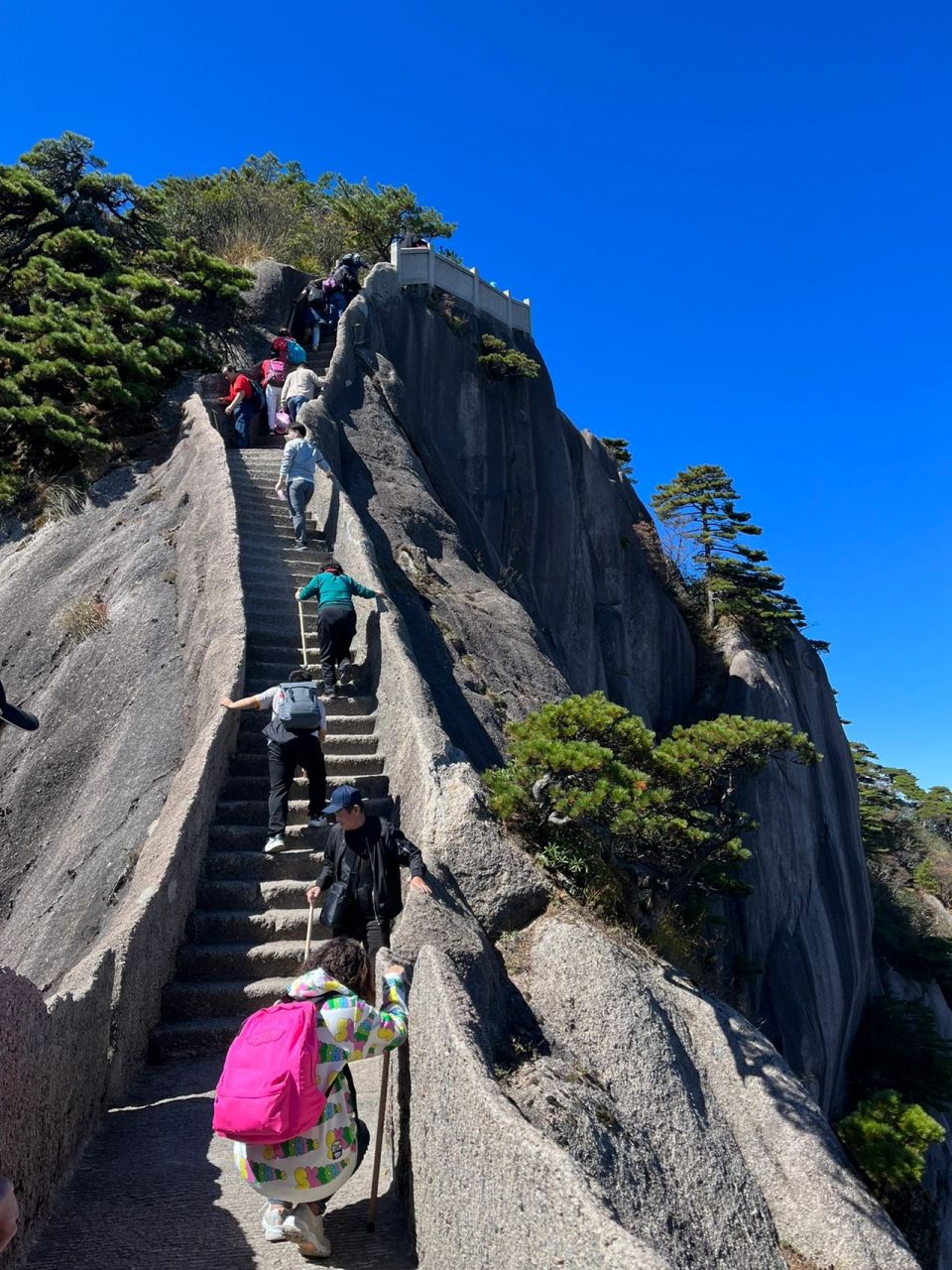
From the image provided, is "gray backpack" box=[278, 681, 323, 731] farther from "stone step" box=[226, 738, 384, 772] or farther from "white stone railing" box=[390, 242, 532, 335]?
"white stone railing" box=[390, 242, 532, 335]

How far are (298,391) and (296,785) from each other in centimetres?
942

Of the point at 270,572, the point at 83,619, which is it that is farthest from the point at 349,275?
the point at 83,619

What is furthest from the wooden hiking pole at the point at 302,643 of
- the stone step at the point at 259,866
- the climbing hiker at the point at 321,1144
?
the climbing hiker at the point at 321,1144

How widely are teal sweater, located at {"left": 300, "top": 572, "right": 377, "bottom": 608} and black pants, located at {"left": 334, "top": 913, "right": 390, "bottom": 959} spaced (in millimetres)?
4109

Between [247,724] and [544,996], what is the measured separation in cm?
405

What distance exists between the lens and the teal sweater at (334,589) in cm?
930

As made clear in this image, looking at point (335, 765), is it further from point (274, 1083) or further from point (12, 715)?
point (274, 1083)

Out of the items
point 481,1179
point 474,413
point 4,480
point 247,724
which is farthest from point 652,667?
point 481,1179

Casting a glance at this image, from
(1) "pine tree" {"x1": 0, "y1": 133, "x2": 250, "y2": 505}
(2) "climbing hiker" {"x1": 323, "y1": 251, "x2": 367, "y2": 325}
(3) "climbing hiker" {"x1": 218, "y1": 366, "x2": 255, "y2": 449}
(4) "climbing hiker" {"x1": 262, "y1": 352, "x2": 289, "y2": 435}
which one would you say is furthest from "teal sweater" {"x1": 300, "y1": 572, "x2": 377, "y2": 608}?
(2) "climbing hiker" {"x1": 323, "y1": 251, "x2": 367, "y2": 325}

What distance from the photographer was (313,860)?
7328mm

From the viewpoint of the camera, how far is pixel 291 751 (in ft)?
24.3

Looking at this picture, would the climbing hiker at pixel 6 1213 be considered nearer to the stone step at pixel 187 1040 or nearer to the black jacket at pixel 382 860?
the black jacket at pixel 382 860

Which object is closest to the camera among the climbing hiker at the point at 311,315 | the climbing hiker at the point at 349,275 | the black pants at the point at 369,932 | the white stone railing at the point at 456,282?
the black pants at the point at 369,932

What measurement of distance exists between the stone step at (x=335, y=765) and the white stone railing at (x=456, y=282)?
18.0 metres
